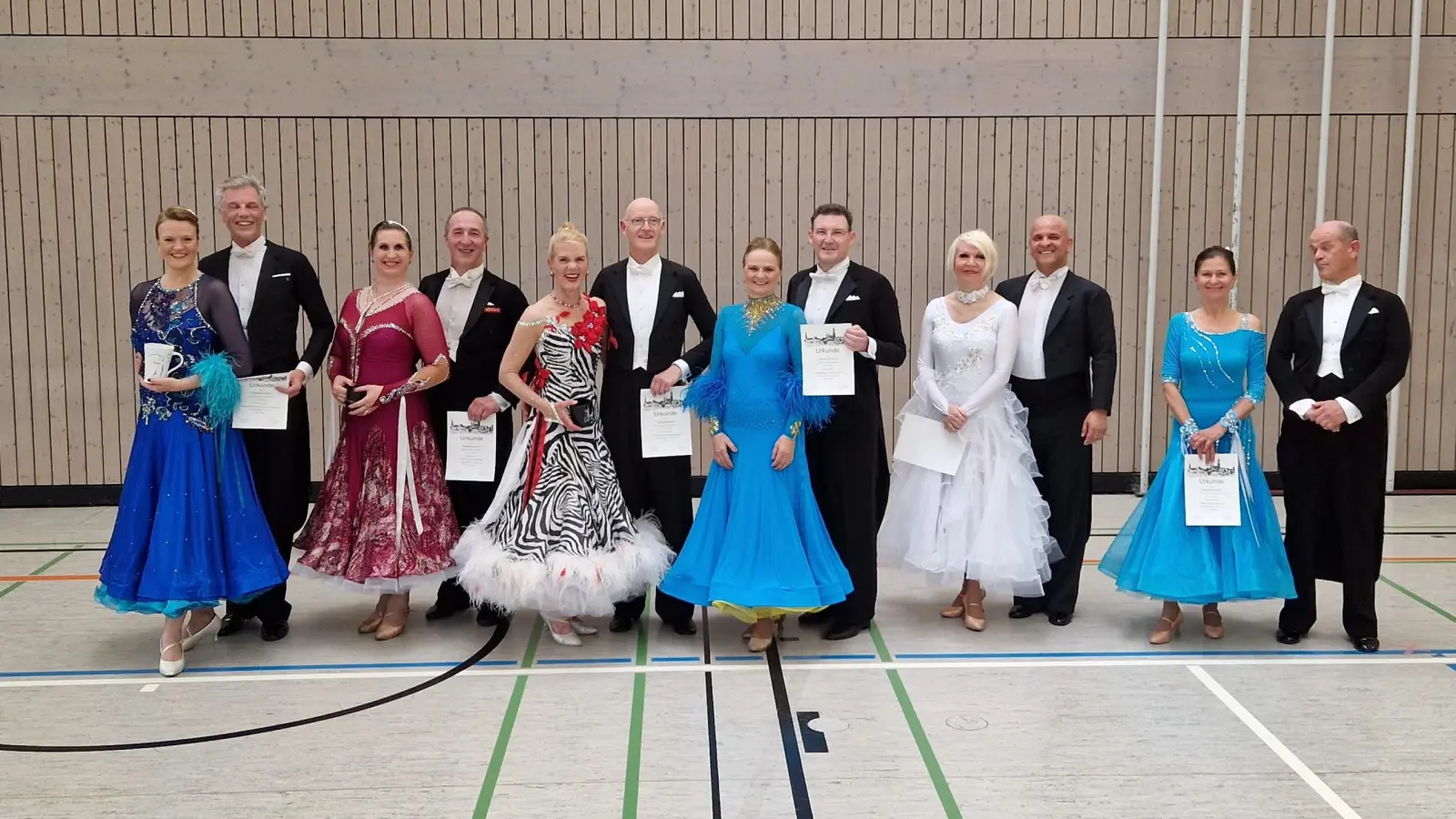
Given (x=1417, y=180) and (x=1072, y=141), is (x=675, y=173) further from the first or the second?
(x=1417, y=180)

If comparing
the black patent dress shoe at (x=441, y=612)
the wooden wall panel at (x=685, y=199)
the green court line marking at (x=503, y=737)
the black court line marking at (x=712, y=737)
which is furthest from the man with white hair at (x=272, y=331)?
the wooden wall panel at (x=685, y=199)

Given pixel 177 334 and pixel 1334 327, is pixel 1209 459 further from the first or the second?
pixel 177 334

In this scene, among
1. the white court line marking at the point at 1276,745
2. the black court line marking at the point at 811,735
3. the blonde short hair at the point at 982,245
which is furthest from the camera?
the blonde short hair at the point at 982,245

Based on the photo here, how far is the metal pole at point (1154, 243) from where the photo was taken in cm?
740

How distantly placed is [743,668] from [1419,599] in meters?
3.33

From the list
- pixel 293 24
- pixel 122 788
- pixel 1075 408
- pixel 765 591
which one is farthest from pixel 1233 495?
pixel 293 24

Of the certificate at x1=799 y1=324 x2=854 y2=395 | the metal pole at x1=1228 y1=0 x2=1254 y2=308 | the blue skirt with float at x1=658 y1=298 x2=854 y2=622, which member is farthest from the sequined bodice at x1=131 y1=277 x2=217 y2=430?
the metal pole at x1=1228 y1=0 x2=1254 y2=308

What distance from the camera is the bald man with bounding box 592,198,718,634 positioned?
4441mm

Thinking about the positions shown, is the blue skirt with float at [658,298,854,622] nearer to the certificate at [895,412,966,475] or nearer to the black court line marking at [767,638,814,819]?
the black court line marking at [767,638,814,819]

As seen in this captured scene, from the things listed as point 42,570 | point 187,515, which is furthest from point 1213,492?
point 42,570

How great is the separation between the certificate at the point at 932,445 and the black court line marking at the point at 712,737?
116 centimetres

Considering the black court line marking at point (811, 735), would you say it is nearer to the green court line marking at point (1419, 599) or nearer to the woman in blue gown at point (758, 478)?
the woman in blue gown at point (758, 478)

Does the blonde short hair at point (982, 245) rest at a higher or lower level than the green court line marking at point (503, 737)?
higher

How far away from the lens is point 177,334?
164 inches
